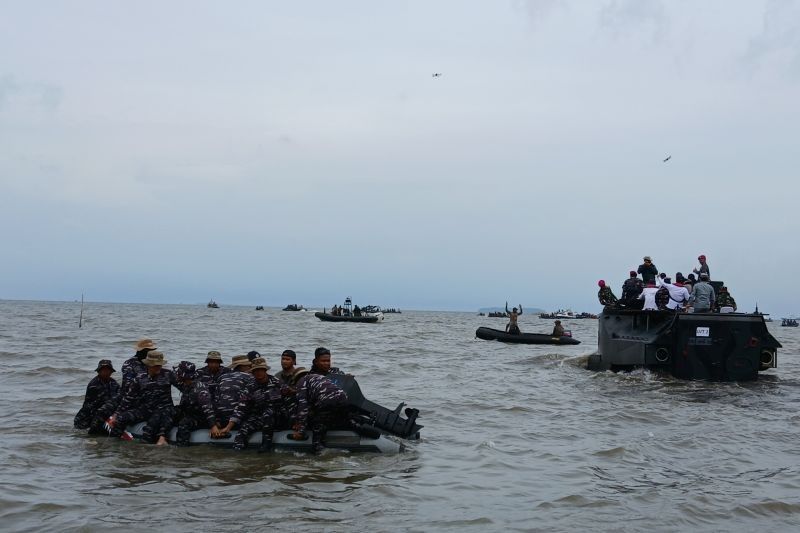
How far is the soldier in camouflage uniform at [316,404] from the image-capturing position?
10242 millimetres

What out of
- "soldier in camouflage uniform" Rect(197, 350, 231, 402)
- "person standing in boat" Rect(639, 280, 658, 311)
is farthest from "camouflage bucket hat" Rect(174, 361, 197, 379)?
"person standing in boat" Rect(639, 280, 658, 311)

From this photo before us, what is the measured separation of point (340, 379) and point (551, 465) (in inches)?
118

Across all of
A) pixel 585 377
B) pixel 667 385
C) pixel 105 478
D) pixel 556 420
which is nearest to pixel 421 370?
pixel 585 377

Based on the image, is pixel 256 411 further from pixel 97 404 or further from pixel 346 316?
pixel 346 316

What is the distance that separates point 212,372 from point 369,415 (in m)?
2.39

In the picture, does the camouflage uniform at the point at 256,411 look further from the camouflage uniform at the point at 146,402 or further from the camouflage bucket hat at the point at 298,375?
the camouflage uniform at the point at 146,402

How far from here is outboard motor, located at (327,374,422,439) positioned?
1056cm

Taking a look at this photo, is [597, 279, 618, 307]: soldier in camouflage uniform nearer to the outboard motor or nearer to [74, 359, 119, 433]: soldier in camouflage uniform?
the outboard motor

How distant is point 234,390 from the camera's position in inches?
419

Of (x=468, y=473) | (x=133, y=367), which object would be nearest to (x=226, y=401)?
(x=133, y=367)

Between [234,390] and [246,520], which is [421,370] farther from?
[246,520]

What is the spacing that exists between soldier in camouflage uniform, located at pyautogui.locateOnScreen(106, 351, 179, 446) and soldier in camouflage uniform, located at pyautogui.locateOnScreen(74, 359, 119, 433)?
349mm

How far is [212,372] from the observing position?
1144 cm

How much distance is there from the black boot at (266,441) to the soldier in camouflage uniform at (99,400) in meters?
2.51
